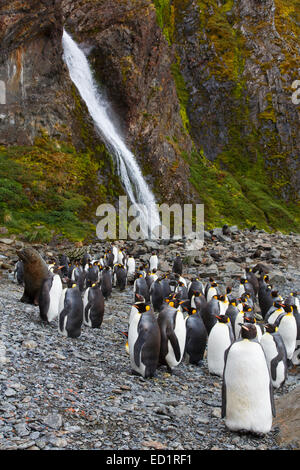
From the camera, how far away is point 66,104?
30.6 meters

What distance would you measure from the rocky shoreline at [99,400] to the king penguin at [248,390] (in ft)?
0.67

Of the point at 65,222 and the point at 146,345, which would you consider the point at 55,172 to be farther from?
the point at 146,345

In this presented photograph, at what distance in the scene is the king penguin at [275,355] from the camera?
8.72 meters

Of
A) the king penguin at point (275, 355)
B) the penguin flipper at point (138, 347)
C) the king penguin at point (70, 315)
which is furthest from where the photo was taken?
the king penguin at point (70, 315)

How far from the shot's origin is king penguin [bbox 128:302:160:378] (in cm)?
812

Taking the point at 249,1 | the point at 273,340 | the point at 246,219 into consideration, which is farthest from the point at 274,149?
the point at 273,340

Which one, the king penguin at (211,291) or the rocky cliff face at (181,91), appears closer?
the king penguin at (211,291)

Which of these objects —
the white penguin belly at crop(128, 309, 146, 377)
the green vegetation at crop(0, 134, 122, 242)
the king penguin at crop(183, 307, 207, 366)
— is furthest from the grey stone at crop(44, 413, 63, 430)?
the green vegetation at crop(0, 134, 122, 242)

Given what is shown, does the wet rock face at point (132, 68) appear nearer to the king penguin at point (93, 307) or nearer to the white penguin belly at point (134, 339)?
the king penguin at point (93, 307)

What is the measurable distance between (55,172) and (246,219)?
21.2m

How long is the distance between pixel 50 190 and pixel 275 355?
20581 mm

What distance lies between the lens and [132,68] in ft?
116

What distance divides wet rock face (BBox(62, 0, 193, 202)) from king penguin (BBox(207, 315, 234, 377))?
85.2 feet

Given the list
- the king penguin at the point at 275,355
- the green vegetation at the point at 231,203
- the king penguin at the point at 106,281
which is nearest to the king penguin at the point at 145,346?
the king penguin at the point at 275,355
